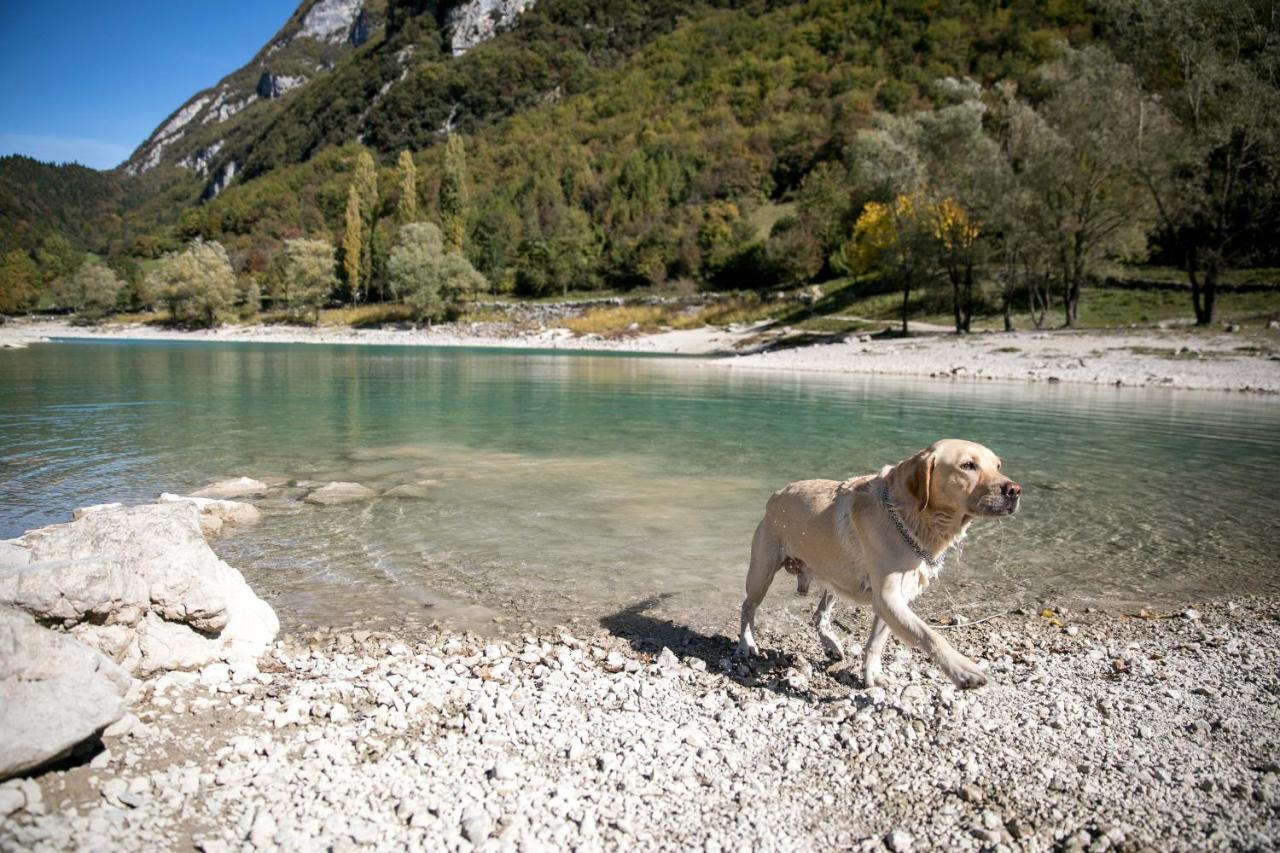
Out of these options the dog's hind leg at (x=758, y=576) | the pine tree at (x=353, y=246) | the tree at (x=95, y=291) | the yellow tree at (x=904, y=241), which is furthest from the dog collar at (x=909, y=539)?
the tree at (x=95, y=291)

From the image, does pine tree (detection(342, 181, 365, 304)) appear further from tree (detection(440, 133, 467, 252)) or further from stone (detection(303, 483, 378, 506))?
stone (detection(303, 483, 378, 506))

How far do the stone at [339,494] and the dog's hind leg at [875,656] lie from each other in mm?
7949

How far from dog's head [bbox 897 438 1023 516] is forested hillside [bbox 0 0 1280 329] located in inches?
1426

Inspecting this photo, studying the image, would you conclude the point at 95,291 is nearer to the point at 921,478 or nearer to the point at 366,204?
the point at 366,204

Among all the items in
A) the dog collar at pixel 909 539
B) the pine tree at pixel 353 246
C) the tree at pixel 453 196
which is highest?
the tree at pixel 453 196

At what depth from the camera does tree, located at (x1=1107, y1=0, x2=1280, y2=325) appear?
30172mm

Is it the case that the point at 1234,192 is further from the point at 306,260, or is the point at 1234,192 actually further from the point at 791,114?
the point at 791,114

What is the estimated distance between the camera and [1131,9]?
111ft

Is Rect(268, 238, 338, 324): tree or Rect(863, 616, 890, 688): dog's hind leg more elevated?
Rect(268, 238, 338, 324): tree

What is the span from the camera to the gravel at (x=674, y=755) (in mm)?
3365

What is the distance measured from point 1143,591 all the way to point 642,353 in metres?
49.6

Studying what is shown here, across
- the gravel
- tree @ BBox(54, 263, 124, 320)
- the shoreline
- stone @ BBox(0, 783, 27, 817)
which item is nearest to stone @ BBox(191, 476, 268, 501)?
the gravel

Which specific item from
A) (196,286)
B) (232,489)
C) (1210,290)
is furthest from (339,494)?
(196,286)

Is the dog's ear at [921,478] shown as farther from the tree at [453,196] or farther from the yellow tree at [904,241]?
the tree at [453,196]
